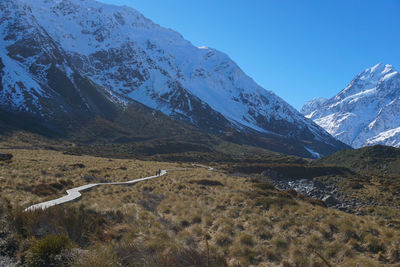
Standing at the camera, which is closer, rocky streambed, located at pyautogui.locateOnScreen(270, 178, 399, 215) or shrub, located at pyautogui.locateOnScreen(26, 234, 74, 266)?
shrub, located at pyautogui.locateOnScreen(26, 234, 74, 266)

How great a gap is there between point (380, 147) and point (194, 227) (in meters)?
86.7

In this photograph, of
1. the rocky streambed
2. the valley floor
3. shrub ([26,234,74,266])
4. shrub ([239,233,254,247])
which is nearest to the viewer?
shrub ([26,234,74,266])

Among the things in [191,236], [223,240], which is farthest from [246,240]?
[191,236]

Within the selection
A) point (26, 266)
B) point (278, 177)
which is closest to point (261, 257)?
point (26, 266)

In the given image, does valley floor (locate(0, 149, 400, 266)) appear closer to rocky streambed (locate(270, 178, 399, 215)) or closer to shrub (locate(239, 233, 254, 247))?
shrub (locate(239, 233, 254, 247))

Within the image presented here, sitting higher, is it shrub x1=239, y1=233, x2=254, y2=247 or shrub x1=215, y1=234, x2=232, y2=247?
shrub x1=239, y1=233, x2=254, y2=247

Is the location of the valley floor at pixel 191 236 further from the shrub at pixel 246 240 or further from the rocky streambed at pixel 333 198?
the rocky streambed at pixel 333 198

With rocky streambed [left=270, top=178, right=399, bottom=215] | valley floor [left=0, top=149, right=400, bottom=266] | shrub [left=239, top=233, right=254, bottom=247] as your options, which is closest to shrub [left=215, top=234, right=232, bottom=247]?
valley floor [left=0, top=149, right=400, bottom=266]

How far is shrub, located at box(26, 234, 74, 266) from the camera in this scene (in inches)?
264

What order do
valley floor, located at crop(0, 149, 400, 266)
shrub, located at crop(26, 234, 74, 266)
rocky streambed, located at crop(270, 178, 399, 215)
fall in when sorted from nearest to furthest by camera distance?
shrub, located at crop(26, 234, 74, 266)
valley floor, located at crop(0, 149, 400, 266)
rocky streambed, located at crop(270, 178, 399, 215)

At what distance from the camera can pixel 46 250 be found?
6.95 metres

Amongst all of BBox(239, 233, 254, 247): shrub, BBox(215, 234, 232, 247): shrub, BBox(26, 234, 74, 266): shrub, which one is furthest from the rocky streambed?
BBox(26, 234, 74, 266): shrub

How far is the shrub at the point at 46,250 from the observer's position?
6.71 metres

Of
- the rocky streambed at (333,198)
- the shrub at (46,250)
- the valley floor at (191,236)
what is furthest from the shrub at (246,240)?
the rocky streambed at (333,198)
